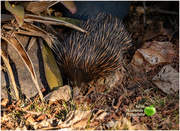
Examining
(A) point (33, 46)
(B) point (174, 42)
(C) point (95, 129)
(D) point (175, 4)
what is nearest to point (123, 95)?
(C) point (95, 129)

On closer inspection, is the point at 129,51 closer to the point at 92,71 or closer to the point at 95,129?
the point at 92,71

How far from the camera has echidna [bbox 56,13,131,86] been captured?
325 cm

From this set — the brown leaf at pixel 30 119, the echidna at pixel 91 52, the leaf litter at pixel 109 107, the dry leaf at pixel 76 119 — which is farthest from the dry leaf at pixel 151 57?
the brown leaf at pixel 30 119

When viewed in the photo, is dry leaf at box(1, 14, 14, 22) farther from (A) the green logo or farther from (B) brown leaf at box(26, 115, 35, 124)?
(A) the green logo

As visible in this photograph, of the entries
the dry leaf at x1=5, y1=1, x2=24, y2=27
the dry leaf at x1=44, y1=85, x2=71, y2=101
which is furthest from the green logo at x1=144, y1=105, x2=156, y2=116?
the dry leaf at x1=5, y1=1, x2=24, y2=27

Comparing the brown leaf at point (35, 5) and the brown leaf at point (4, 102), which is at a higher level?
the brown leaf at point (35, 5)

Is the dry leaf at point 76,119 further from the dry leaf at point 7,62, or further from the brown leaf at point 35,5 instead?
the brown leaf at point 35,5

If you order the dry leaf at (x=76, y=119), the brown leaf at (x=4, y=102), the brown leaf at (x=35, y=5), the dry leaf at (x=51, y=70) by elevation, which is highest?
the brown leaf at (x=35, y=5)

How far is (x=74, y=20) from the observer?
410 cm

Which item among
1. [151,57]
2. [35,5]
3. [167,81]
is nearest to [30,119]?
[35,5]

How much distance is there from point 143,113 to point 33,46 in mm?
1880

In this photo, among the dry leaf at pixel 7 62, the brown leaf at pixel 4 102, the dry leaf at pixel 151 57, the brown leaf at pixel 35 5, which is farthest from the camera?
the dry leaf at pixel 151 57

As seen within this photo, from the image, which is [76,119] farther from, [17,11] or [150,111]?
[17,11]

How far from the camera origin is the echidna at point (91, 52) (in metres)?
3.25
